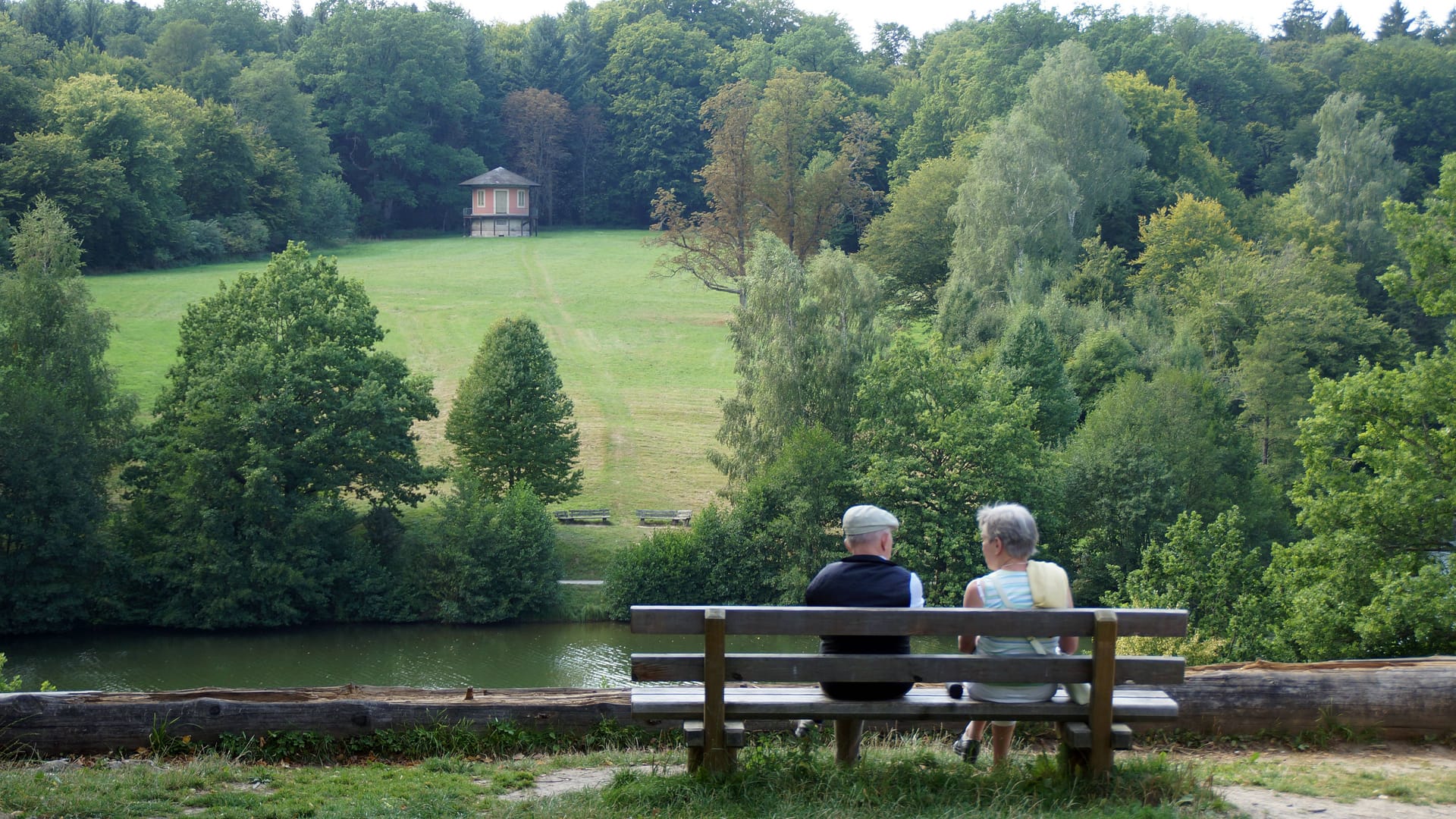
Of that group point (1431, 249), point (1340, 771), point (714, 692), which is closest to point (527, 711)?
point (714, 692)

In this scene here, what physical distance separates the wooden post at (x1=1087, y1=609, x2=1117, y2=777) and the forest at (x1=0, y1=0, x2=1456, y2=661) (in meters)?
15.1

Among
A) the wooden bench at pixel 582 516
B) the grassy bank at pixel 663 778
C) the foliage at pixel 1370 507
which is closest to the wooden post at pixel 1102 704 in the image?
the grassy bank at pixel 663 778

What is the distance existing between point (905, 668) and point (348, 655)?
29711 millimetres

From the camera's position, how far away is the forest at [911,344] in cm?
2958

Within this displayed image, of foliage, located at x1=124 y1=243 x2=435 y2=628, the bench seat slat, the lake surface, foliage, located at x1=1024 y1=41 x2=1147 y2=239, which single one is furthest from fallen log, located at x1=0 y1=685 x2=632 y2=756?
foliage, located at x1=1024 y1=41 x2=1147 y2=239

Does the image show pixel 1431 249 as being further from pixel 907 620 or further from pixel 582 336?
pixel 582 336

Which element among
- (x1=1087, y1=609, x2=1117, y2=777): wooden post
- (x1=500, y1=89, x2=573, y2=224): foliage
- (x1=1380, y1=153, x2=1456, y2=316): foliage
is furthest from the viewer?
(x1=500, y1=89, x2=573, y2=224): foliage

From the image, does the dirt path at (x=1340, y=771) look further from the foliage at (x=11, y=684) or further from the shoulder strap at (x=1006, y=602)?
the foliage at (x=11, y=684)

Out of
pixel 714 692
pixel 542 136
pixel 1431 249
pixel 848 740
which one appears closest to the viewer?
pixel 714 692

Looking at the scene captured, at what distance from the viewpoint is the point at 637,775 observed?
21.1ft

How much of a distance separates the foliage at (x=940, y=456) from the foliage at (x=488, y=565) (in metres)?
10.1

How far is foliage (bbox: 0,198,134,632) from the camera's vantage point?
34.1 metres

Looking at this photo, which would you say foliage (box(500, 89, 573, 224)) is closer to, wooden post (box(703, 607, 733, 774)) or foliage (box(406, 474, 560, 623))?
foliage (box(406, 474, 560, 623))

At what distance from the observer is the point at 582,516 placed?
4081cm
